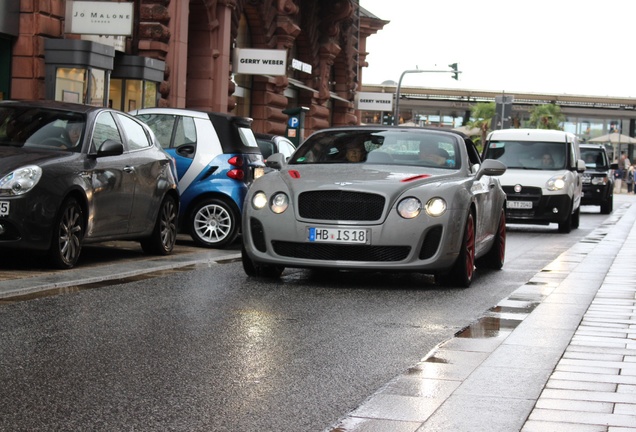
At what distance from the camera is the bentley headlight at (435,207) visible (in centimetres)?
1090

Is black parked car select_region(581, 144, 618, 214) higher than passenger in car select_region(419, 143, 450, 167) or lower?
lower

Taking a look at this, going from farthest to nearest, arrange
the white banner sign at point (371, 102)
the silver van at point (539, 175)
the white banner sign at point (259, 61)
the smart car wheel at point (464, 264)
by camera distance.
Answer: the white banner sign at point (371, 102)
the white banner sign at point (259, 61)
the silver van at point (539, 175)
the smart car wheel at point (464, 264)

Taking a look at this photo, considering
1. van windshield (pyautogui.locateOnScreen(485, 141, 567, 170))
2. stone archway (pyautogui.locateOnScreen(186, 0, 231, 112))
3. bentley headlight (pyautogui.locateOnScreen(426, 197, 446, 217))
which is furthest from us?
stone archway (pyautogui.locateOnScreen(186, 0, 231, 112))

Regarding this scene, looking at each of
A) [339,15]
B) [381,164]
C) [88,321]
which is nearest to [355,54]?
[339,15]

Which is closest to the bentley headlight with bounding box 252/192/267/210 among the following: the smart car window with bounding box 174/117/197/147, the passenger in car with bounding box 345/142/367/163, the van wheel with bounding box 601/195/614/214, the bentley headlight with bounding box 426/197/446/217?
the passenger in car with bounding box 345/142/367/163

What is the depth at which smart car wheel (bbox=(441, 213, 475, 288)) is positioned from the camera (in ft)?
37.1

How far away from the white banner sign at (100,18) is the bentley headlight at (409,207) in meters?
12.8

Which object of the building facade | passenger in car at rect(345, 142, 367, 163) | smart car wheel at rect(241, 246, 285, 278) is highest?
the building facade

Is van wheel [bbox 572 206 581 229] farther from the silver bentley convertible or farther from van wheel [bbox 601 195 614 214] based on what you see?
the silver bentley convertible

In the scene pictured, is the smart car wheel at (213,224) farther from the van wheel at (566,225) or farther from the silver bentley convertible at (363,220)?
the van wheel at (566,225)

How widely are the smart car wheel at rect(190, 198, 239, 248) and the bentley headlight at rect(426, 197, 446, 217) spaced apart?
5.10 meters

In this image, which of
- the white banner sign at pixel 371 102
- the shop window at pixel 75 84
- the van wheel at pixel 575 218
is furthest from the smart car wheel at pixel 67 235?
the white banner sign at pixel 371 102

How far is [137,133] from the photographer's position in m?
13.6

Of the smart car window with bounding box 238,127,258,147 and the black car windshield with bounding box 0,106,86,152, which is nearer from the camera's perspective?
the black car windshield with bounding box 0,106,86,152
